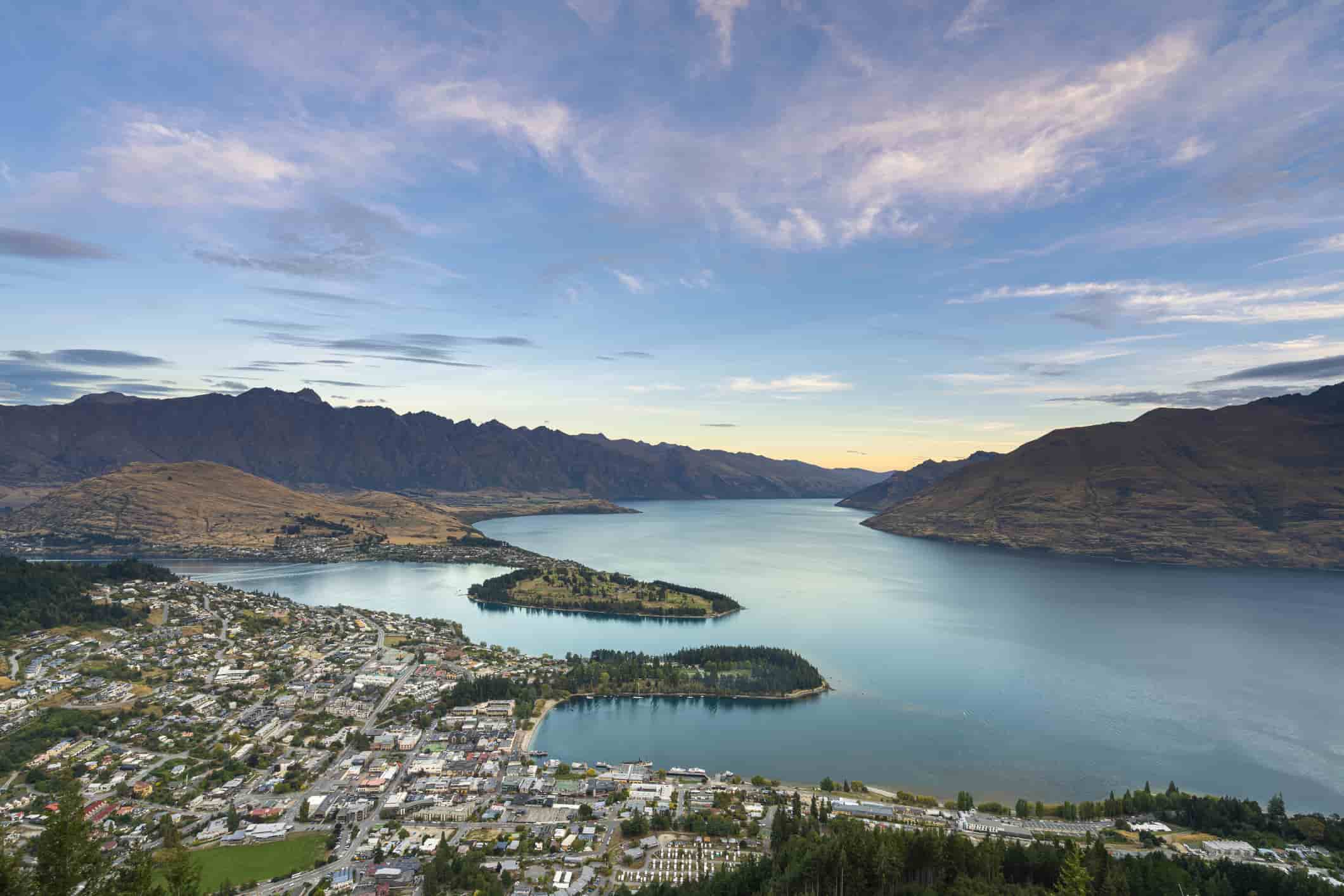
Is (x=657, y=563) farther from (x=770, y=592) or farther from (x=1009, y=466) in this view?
(x=1009, y=466)

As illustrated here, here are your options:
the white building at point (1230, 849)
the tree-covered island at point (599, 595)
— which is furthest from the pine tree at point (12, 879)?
the tree-covered island at point (599, 595)

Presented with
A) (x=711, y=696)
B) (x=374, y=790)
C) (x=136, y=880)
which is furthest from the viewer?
(x=711, y=696)

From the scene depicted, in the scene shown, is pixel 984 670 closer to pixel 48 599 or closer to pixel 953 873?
pixel 953 873

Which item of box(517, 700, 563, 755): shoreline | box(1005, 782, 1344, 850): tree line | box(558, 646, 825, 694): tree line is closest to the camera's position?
box(1005, 782, 1344, 850): tree line

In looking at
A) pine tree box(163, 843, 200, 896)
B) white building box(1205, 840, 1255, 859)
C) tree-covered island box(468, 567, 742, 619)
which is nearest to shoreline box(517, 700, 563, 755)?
pine tree box(163, 843, 200, 896)

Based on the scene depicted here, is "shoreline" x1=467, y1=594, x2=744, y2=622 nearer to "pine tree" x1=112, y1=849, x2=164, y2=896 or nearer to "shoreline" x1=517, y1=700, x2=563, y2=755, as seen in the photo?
"shoreline" x1=517, y1=700, x2=563, y2=755

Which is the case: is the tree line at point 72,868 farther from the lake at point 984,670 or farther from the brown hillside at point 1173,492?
the brown hillside at point 1173,492

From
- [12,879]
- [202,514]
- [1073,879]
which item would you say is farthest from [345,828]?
[202,514]
